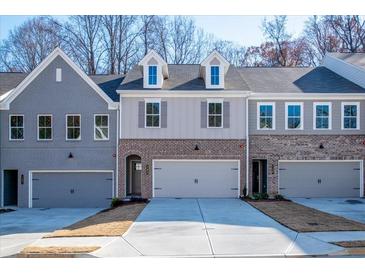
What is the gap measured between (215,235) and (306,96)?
11.5 m

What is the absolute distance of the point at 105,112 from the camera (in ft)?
63.9

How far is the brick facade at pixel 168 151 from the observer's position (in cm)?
1916

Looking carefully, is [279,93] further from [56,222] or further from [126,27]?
[126,27]

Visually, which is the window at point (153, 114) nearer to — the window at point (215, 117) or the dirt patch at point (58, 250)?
the window at point (215, 117)

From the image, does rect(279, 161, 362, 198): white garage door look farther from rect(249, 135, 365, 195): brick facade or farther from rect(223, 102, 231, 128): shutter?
rect(223, 102, 231, 128): shutter

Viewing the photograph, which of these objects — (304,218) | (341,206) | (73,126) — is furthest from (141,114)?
(341,206)

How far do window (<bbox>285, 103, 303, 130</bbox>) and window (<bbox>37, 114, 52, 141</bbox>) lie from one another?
12.0 m

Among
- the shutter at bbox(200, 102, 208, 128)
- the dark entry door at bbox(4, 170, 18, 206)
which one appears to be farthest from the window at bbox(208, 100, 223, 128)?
the dark entry door at bbox(4, 170, 18, 206)

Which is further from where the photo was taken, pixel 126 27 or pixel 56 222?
pixel 126 27

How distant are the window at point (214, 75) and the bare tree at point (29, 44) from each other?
54.9ft

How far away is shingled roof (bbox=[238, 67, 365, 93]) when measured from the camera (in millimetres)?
19906

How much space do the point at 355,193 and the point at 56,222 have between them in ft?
47.3

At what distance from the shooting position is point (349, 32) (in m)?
33.1
